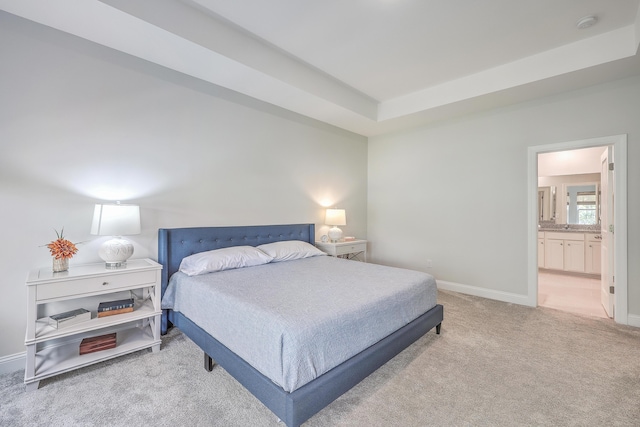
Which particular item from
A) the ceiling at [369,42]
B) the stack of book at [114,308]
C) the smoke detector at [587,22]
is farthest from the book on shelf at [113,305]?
the smoke detector at [587,22]

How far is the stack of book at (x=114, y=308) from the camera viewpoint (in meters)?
2.29

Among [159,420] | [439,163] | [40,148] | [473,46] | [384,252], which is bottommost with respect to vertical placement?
[159,420]

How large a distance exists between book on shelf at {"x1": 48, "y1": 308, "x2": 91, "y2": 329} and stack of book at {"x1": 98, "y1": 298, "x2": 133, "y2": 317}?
0.31 feet

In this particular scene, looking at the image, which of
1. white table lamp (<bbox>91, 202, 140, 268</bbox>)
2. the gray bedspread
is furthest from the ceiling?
the gray bedspread

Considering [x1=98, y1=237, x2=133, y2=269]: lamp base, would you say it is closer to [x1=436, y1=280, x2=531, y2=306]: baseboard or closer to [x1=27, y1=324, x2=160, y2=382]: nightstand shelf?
[x1=27, y1=324, x2=160, y2=382]: nightstand shelf

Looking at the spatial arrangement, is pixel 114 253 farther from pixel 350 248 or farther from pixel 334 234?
pixel 350 248

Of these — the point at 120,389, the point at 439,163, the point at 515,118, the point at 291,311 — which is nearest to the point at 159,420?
the point at 120,389

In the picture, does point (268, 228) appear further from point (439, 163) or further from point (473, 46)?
point (473, 46)

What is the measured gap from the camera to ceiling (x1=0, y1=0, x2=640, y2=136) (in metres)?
2.29

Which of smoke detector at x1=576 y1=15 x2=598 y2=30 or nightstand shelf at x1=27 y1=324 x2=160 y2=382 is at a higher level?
smoke detector at x1=576 y1=15 x2=598 y2=30

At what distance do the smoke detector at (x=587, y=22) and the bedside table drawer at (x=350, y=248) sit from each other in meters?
3.37

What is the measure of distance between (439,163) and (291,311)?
3579 millimetres

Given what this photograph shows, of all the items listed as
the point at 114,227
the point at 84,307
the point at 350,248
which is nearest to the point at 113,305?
the point at 84,307

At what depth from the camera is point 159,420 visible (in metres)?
1.66
